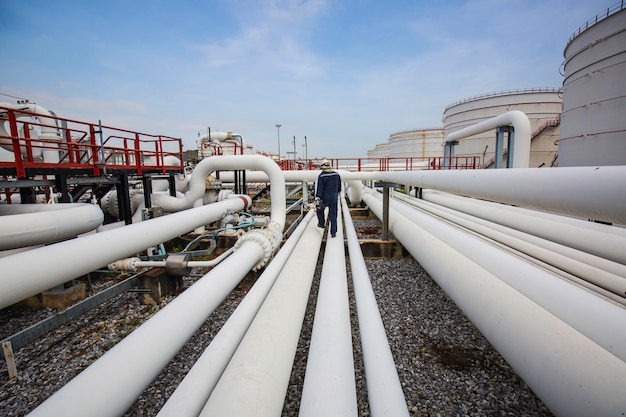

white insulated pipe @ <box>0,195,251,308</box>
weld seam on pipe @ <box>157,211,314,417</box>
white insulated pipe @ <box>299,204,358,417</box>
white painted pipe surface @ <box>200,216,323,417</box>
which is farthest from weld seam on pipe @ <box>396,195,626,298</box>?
white insulated pipe @ <box>0,195,251,308</box>

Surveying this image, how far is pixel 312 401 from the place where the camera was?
59.7 inches

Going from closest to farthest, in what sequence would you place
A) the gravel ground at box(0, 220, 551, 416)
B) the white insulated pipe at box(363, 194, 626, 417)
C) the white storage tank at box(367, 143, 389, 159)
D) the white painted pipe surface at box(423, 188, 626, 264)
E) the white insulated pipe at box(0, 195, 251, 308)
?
the white insulated pipe at box(363, 194, 626, 417), the white insulated pipe at box(0, 195, 251, 308), the gravel ground at box(0, 220, 551, 416), the white painted pipe surface at box(423, 188, 626, 264), the white storage tank at box(367, 143, 389, 159)

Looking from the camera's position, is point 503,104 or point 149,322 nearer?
point 149,322

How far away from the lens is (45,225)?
312 centimetres

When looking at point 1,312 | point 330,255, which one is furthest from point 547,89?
point 1,312

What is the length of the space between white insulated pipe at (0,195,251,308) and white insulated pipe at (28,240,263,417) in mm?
701

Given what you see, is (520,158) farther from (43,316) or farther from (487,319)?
(43,316)

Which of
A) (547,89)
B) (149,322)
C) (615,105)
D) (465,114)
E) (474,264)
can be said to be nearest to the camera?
(149,322)

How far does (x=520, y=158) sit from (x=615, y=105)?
17.4 ft

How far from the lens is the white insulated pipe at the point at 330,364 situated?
149cm

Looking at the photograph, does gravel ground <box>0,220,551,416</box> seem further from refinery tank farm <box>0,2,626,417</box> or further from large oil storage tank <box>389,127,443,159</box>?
large oil storage tank <box>389,127,443,159</box>

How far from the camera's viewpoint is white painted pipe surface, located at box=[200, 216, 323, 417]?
149cm

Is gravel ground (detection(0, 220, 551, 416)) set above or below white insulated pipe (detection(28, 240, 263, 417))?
below

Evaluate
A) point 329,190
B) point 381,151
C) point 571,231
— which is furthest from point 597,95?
point 381,151
